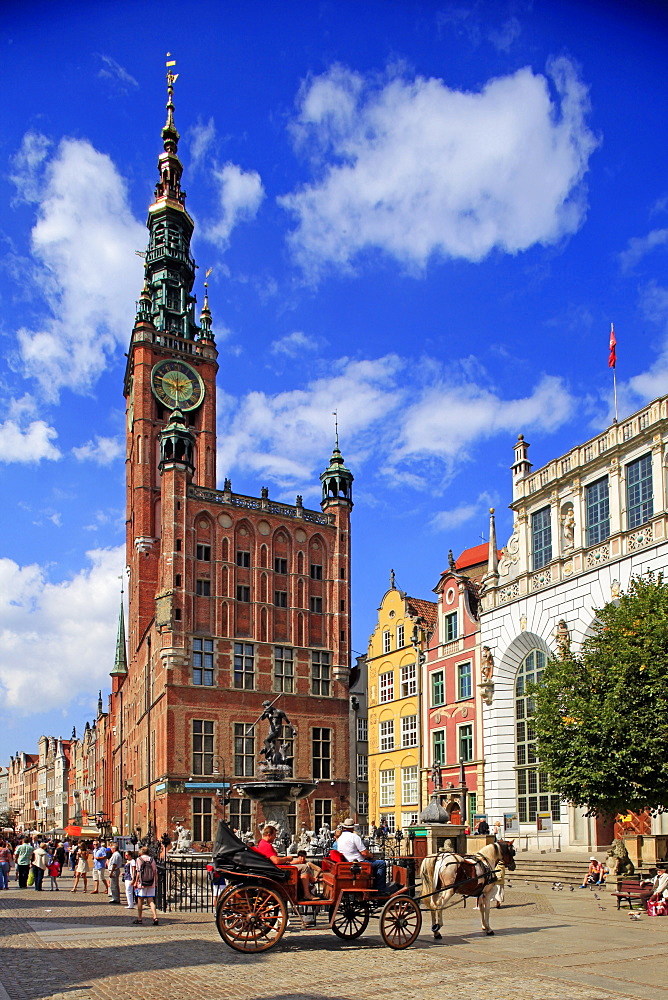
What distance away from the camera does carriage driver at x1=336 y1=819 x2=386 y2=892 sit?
15.3m

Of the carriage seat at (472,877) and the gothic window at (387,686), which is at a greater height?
the gothic window at (387,686)

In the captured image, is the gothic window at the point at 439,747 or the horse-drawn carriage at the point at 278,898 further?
the gothic window at the point at 439,747

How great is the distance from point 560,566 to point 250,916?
2594cm

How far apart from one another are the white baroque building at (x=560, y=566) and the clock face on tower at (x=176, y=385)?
3189 centimetres

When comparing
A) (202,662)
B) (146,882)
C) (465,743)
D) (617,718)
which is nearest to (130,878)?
(146,882)

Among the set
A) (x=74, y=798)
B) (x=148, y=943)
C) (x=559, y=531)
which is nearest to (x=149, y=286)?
(x=559, y=531)

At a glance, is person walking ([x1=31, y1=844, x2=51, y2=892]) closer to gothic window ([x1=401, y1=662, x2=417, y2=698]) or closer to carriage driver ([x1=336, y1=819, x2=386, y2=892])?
carriage driver ([x1=336, y1=819, x2=386, y2=892])

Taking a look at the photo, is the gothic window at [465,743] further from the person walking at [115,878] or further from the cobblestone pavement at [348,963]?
the cobblestone pavement at [348,963]

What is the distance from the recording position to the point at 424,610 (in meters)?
53.2

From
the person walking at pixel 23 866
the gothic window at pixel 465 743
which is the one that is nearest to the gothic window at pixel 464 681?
the gothic window at pixel 465 743

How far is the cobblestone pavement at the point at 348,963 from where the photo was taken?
11.8m

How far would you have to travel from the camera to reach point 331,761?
56.9 meters

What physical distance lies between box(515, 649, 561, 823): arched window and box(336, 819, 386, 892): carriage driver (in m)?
23.9

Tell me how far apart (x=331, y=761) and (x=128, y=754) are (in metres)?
20.2
